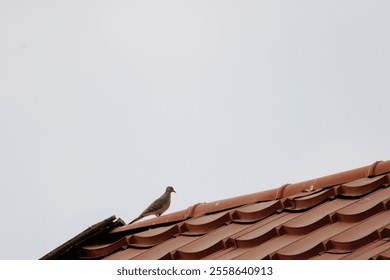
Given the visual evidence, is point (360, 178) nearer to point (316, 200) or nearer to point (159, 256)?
point (316, 200)

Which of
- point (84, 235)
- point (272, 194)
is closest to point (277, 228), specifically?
point (272, 194)

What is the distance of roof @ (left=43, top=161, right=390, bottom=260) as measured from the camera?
6.26m

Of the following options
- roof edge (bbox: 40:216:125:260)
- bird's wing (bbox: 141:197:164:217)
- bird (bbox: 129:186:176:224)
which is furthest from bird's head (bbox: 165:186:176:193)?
roof edge (bbox: 40:216:125:260)

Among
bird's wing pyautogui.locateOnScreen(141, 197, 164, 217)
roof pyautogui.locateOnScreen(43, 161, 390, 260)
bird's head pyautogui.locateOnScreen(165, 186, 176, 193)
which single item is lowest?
roof pyautogui.locateOnScreen(43, 161, 390, 260)

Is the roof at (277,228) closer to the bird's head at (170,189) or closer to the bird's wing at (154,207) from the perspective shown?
the bird's wing at (154,207)

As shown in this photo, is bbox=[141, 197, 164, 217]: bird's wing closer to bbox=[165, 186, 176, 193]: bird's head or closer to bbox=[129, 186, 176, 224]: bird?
bbox=[129, 186, 176, 224]: bird

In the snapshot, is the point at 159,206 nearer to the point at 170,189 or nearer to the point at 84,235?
the point at 170,189

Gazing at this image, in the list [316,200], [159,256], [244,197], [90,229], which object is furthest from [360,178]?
[90,229]

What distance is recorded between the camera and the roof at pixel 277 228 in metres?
6.26

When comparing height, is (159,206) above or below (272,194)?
above

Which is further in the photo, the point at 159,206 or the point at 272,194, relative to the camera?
the point at 159,206

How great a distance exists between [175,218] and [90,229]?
24.9 inches

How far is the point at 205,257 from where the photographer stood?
22.7 feet

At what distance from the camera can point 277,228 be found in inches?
271
